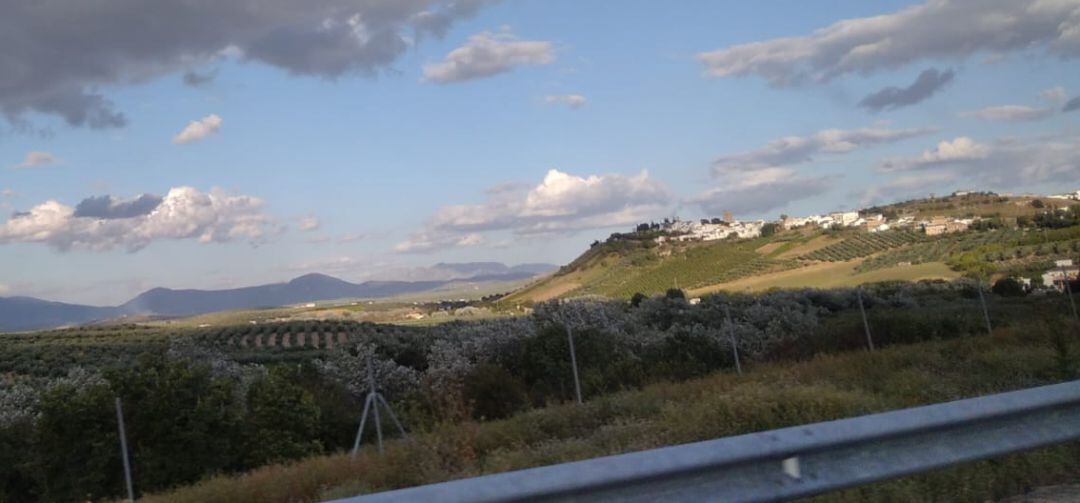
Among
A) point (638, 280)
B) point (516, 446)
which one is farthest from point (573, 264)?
point (516, 446)

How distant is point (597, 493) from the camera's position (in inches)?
165

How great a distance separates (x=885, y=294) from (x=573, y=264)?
58883 millimetres

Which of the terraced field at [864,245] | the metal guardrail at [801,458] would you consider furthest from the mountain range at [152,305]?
the metal guardrail at [801,458]

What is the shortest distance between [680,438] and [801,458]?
11.9 feet

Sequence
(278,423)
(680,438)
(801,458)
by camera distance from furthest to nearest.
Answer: (278,423)
(680,438)
(801,458)

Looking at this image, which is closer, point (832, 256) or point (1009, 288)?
point (1009, 288)

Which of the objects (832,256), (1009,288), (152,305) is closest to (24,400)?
(1009,288)

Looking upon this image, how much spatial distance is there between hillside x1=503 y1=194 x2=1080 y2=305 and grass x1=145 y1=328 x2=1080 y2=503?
4283 centimetres

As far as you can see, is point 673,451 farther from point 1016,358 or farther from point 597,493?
point 1016,358

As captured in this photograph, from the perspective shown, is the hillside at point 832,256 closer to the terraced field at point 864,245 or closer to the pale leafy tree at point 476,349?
the terraced field at point 864,245

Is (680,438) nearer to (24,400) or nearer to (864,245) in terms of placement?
(24,400)

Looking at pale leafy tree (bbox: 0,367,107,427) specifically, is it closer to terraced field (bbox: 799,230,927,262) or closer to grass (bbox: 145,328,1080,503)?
grass (bbox: 145,328,1080,503)

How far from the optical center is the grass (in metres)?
6.40

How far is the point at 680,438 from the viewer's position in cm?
829
